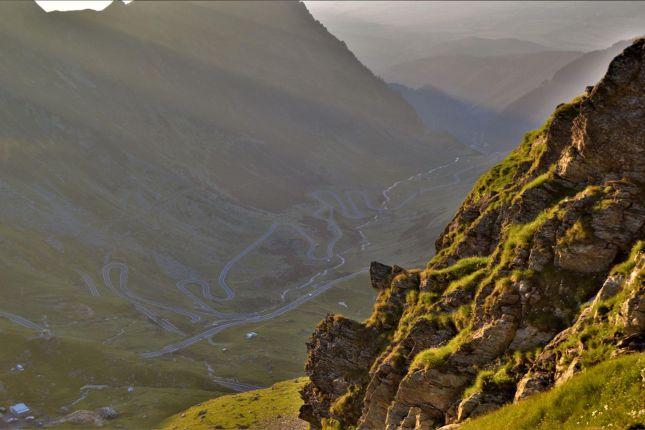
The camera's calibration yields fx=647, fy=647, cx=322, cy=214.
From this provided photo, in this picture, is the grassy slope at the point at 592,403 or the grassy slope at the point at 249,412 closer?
the grassy slope at the point at 592,403

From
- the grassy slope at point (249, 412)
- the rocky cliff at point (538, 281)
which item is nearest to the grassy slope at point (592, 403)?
the rocky cliff at point (538, 281)

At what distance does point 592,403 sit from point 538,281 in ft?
Result: 26.7

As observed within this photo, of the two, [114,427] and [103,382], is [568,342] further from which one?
[103,382]

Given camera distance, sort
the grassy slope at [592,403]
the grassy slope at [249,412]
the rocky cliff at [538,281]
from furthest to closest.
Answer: the grassy slope at [249,412]
the rocky cliff at [538,281]
the grassy slope at [592,403]

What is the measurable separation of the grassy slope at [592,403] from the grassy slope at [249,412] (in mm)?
70585

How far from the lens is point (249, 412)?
11044 centimetres

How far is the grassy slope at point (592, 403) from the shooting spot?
22.5 metres

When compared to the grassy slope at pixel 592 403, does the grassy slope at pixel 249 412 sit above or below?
below

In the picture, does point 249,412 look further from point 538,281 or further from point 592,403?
point 592,403

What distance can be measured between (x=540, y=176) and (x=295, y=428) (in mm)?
66079

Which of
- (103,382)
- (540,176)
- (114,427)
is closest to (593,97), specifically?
(540,176)

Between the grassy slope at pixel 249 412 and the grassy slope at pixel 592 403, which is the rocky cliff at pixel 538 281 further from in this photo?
the grassy slope at pixel 249 412

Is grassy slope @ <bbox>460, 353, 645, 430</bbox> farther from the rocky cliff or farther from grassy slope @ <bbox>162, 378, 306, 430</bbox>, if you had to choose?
grassy slope @ <bbox>162, 378, 306, 430</bbox>

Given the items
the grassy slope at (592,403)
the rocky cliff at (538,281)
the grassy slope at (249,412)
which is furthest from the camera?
the grassy slope at (249,412)
